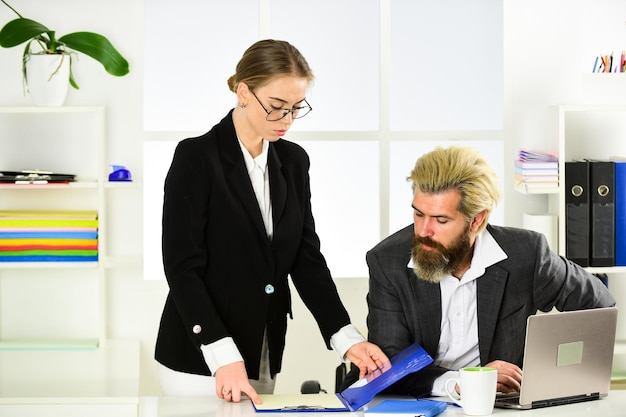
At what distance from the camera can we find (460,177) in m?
2.59

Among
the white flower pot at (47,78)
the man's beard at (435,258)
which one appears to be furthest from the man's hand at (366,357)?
the white flower pot at (47,78)

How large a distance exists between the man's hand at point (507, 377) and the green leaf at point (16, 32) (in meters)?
2.55

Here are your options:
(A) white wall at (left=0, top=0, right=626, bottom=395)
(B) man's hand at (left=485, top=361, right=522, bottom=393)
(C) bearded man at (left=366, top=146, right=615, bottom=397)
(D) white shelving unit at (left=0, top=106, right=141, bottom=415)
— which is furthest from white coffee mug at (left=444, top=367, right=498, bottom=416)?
(A) white wall at (left=0, top=0, right=626, bottom=395)

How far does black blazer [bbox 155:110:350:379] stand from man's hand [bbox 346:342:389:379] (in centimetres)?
9

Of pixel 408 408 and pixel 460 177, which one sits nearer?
pixel 408 408

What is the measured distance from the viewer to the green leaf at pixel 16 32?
13.1ft

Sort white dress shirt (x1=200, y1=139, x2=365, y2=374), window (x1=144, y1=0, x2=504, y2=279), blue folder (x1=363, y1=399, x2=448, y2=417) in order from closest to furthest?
1. blue folder (x1=363, y1=399, x2=448, y2=417)
2. white dress shirt (x1=200, y1=139, x2=365, y2=374)
3. window (x1=144, y1=0, x2=504, y2=279)

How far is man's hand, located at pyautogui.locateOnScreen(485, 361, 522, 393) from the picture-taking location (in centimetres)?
243

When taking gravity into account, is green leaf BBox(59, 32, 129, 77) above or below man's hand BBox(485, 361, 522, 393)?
above

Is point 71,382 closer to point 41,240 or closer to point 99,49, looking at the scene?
point 41,240

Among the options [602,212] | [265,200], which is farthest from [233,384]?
[602,212]

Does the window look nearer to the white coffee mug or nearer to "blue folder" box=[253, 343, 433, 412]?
"blue folder" box=[253, 343, 433, 412]

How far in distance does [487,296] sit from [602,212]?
1.72 metres

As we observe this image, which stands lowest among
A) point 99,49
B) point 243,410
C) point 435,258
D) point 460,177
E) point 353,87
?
point 243,410
